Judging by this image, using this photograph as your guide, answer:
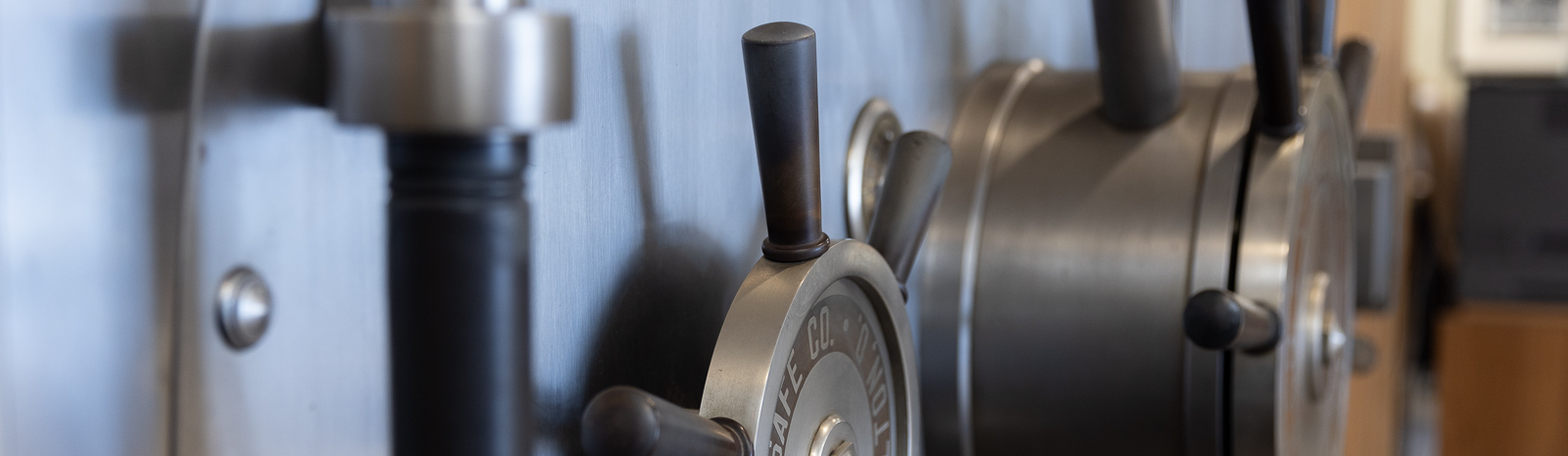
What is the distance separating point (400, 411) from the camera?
24 centimetres

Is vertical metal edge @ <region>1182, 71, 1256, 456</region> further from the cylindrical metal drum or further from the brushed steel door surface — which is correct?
the brushed steel door surface

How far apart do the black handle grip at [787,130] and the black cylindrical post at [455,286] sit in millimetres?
94

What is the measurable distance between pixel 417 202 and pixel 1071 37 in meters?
Result: 0.60

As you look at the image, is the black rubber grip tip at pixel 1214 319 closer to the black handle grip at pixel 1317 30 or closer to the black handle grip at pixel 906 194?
the black handle grip at pixel 906 194

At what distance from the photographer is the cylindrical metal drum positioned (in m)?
0.53

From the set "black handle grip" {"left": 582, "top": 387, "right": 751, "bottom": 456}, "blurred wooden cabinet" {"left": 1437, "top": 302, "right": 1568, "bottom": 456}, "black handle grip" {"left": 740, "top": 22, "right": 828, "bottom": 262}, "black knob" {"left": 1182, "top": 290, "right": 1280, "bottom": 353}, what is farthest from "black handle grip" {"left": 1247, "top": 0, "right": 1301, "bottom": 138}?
"blurred wooden cabinet" {"left": 1437, "top": 302, "right": 1568, "bottom": 456}

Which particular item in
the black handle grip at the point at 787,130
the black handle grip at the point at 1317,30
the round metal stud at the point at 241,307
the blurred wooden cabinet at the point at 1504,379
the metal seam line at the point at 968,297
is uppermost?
the black handle grip at the point at 1317,30

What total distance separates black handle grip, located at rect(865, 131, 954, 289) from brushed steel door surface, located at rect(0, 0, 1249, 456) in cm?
10

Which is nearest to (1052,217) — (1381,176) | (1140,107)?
(1140,107)

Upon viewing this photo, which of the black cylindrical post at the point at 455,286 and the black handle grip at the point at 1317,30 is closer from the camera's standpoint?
the black cylindrical post at the point at 455,286

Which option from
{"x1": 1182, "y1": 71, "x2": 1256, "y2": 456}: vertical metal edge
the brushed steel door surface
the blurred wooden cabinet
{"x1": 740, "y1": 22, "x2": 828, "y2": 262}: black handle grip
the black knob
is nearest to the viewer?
the brushed steel door surface

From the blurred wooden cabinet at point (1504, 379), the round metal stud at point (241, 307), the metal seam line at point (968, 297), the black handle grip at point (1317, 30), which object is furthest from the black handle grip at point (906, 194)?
the blurred wooden cabinet at point (1504, 379)

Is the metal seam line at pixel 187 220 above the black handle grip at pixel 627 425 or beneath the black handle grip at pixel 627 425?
above

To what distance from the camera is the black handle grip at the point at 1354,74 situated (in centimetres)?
73
